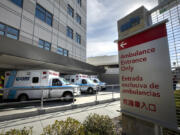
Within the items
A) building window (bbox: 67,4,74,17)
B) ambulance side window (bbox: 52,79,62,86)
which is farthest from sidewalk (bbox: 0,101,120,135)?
building window (bbox: 67,4,74,17)

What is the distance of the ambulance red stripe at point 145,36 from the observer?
1992 mm

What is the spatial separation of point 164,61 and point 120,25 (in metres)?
2.06

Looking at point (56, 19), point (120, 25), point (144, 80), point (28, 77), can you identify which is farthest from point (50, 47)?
point (144, 80)

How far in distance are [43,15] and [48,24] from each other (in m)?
1.34

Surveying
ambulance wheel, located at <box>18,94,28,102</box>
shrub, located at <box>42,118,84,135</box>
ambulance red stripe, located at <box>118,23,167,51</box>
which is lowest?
ambulance wheel, located at <box>18,94,28,102</box>

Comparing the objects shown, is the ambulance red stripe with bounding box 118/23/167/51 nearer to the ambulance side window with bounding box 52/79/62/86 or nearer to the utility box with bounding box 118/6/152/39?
the utility box with bounding box 118/6/152/39

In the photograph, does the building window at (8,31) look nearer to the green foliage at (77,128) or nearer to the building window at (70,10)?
the green foliage at (77,128)

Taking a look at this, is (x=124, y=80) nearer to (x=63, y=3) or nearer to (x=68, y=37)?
(x=68, y=37)

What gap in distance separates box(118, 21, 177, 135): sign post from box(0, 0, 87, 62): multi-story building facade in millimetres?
12566

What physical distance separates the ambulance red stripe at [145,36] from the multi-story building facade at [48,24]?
12.3 m

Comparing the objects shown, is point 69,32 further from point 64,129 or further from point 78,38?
point 64,129

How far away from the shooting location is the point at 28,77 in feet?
29.0

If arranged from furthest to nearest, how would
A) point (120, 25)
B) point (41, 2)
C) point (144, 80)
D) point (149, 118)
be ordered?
point (41, 2) < point (120, 25) < point (144, 80) < point (149, 118)

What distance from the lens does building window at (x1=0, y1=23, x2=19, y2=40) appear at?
383 inches
